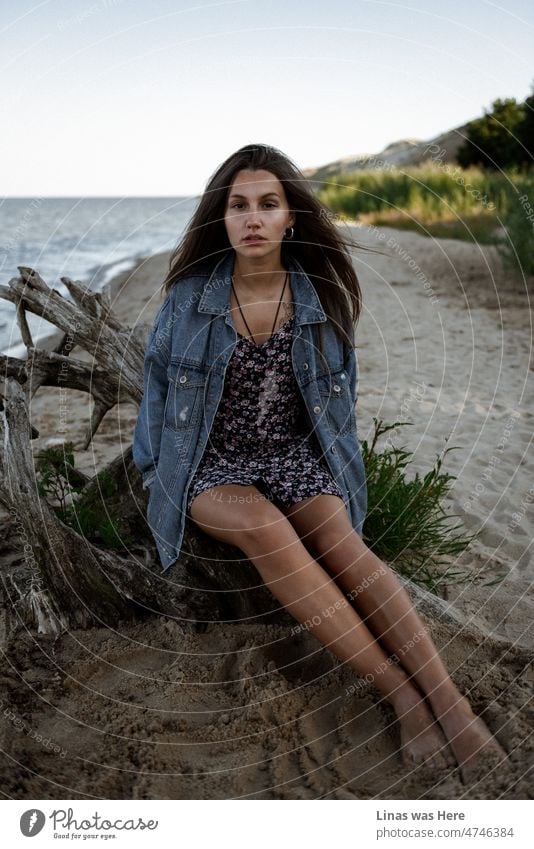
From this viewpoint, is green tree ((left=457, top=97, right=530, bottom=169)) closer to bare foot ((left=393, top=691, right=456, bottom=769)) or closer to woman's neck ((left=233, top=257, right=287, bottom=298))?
woman's neck ((left=233, top=257, right=287, bottom=298))

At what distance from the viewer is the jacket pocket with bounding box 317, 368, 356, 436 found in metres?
3.07

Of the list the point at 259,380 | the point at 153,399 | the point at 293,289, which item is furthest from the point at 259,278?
the point at 153,399

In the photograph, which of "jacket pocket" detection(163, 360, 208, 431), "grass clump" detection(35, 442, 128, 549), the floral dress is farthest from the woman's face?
"grass clump" detection(35, 442, 128, 549)

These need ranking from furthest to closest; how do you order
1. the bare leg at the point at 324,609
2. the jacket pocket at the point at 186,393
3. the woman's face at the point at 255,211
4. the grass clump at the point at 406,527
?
the grass clump at the point at 406,527
the jacket pocket at the point at 186,393
the woman's face at the point at 255,211
the bare leg at the point at 324,609

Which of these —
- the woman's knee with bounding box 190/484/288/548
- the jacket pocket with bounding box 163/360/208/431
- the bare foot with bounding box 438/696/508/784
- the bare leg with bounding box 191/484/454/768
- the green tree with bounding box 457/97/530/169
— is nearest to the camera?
the bare foot with bounding box 438/696/508/784

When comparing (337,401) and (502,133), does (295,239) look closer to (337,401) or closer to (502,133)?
(337,401)

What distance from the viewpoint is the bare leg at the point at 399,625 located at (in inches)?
92.9

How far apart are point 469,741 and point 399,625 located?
38cm

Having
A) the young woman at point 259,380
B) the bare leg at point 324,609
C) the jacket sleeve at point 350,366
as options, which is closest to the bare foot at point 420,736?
the bare leg at point 324,609

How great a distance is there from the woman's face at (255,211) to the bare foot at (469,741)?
1681mm
